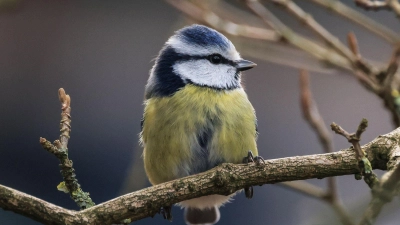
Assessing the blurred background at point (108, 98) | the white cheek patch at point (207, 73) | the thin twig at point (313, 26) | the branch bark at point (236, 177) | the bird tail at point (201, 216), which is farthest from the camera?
the blurred background at point (108, 98)

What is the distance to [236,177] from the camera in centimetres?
168

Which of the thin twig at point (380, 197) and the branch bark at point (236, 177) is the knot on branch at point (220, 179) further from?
the thin twig at point (380, 197)

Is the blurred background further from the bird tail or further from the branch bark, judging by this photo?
the branch bark

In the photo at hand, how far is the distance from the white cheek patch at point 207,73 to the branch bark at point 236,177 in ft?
1.98

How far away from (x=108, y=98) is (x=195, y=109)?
2489mm

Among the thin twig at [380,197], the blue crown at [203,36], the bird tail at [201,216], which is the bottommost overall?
the thin twig at [380,197]

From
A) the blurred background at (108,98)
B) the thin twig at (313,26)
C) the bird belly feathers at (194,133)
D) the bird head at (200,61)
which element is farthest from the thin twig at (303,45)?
the blurred background at (108,98)

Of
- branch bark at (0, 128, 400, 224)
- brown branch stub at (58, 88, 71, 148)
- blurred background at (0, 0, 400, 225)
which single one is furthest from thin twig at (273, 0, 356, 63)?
blurred background at (0, 0, 400, 225)

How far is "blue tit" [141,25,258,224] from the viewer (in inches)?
81.4

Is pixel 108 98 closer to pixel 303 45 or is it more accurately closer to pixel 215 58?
pixel 215 58

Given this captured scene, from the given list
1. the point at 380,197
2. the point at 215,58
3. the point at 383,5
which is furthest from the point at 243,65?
the point at 380,197

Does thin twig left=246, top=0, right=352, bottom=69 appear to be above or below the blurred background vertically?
below

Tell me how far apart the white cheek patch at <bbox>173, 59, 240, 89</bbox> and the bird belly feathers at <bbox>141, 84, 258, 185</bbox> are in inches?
3.1

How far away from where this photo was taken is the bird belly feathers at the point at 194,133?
2062 millimetres
